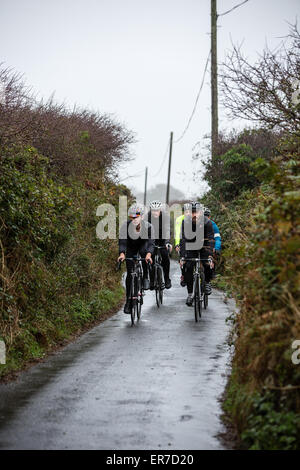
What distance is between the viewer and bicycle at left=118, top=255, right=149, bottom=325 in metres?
12.9

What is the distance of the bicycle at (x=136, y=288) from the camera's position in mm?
12881

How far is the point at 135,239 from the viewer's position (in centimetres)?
1372

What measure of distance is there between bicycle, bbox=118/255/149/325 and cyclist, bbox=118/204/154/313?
8 cm

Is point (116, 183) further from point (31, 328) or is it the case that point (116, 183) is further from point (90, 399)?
point (90, 399)

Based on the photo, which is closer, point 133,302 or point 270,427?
point 270,427

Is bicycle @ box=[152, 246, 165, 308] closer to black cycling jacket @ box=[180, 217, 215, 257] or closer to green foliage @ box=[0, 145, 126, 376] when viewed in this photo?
green foliage @ box=[0, 145, 126, 376]

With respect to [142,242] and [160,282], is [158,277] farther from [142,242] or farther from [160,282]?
[142,242]

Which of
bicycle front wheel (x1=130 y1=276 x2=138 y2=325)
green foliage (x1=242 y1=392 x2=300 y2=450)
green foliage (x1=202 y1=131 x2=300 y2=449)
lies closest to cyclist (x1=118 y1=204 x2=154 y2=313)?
bicycle front wheel (x1=130 y1=276 x2=138 y2=325)

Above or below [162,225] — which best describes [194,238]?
below

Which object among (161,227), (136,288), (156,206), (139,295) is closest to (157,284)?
(161,227)

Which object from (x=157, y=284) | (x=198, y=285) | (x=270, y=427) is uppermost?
(x=198, y=285)

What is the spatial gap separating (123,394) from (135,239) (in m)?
6.50

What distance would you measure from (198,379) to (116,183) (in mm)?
17170

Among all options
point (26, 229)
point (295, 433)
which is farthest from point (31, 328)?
point (295, 433)
